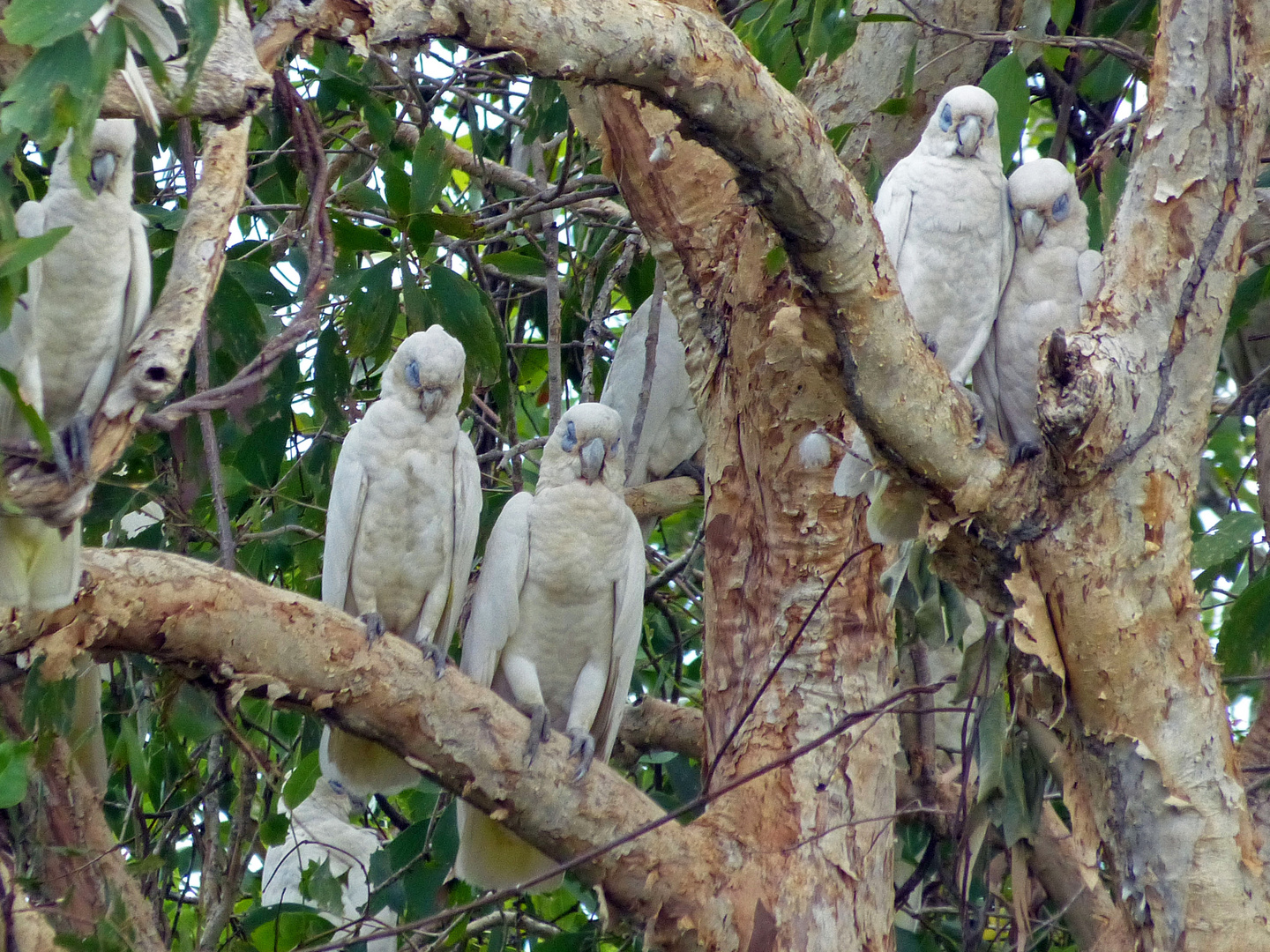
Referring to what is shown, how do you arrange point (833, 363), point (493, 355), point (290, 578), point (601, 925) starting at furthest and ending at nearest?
point (290, 578) < point (493, 355) < point (601, 925) < point (833, 363)

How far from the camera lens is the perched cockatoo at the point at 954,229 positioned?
2.84 m

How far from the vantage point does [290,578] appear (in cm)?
407

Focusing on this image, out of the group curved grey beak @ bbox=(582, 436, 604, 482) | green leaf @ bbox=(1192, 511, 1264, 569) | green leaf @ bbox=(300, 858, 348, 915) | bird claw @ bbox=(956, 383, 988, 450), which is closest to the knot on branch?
bird claw @ bbox=(956, 383, 988, 450)

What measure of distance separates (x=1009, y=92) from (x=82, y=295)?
1.95 meters

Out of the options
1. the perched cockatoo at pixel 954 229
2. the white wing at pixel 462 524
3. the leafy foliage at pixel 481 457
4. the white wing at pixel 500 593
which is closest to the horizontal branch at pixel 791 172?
the leafy foliage at pixel 481 457

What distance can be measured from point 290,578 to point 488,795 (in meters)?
1.96

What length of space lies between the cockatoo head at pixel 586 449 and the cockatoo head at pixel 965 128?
998 millimetres

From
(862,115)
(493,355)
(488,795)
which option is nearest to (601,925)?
(488,795)

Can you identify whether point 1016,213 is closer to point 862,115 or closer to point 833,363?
point 862,115

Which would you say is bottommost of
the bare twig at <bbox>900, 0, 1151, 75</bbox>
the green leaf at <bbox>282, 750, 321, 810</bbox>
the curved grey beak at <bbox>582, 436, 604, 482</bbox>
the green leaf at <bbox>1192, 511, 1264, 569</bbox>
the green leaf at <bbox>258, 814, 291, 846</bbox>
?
the green leaf at <bbox>258, 814, 291, 846</bbox>

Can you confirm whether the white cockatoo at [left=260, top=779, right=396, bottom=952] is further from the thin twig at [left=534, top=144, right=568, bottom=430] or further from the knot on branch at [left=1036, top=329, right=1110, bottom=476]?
the knot on branch at [left=1036, top=329, right=1110, bottom=476]

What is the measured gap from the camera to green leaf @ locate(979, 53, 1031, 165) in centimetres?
263

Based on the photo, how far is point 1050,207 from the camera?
282 cm

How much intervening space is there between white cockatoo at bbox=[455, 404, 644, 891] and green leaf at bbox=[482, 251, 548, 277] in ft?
1.53
